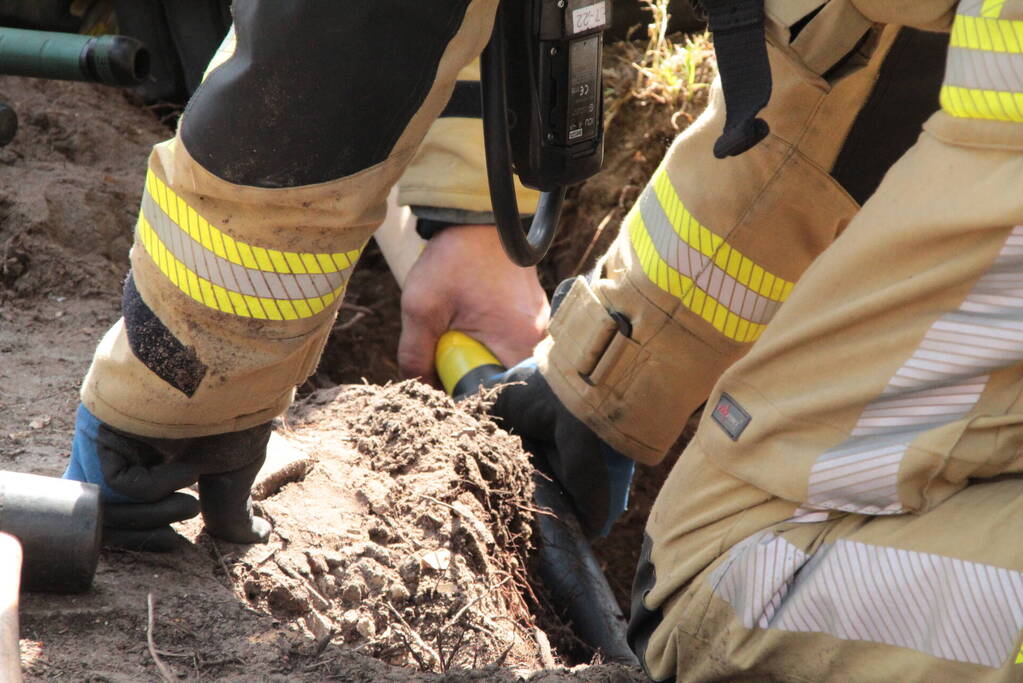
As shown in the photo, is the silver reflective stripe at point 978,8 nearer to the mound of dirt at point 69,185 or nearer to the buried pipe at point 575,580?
the buried pipe at point 575,580

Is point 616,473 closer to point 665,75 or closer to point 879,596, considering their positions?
point 879,596

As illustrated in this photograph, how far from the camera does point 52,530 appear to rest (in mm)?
1408

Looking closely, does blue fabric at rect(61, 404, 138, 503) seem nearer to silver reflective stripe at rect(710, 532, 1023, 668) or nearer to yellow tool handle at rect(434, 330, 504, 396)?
silver reflective stripe at rect(710, 532, 1023, 668)

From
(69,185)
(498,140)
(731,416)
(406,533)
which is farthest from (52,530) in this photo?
(69,185)

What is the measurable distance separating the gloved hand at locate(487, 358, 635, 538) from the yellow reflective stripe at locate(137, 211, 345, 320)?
0.81m

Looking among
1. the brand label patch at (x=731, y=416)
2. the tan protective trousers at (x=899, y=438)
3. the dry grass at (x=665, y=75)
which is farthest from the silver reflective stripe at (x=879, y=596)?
the dry grass at (x=665, y=75)

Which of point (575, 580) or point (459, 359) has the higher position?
point (459, 359)

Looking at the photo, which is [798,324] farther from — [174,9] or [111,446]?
[174,9]

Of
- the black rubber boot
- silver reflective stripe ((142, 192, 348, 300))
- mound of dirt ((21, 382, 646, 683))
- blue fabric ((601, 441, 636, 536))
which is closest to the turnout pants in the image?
silver reflective stripe ((142, 192, 348, 300))

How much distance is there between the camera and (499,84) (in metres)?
1.51

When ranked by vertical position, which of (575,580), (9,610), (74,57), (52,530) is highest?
(74,57)

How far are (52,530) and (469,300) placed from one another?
1348mm

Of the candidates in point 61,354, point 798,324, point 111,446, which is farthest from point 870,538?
point 61,354

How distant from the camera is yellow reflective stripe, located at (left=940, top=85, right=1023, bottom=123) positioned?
1.15m
